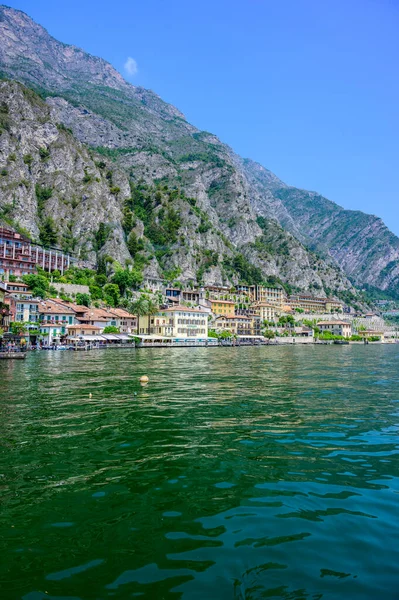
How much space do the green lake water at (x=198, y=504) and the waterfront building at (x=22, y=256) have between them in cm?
9258

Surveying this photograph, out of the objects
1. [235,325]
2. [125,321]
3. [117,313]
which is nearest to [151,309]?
[125,321]

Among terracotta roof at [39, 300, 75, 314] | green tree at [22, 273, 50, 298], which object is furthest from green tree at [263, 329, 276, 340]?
green tree at [22, 273, 50, 298]

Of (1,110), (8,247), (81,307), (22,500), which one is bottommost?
(22,500)

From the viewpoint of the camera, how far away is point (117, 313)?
99.7m

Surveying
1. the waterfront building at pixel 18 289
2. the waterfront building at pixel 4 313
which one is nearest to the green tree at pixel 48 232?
the waterfront building at pixel 18 289

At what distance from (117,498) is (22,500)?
204 centimetres

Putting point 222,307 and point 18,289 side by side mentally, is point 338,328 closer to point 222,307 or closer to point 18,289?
point 222,307

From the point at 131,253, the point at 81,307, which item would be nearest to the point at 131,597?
the point at 81,307

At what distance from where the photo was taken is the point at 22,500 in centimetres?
874

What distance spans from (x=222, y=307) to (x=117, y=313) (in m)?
52.6

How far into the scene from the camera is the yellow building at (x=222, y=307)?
141 metres

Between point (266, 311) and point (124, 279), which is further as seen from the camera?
point (266, 311)

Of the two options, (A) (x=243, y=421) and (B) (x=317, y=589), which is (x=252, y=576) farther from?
(A) (x=243, y=421)

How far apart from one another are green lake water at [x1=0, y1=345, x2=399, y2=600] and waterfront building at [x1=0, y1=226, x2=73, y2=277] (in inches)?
3645
